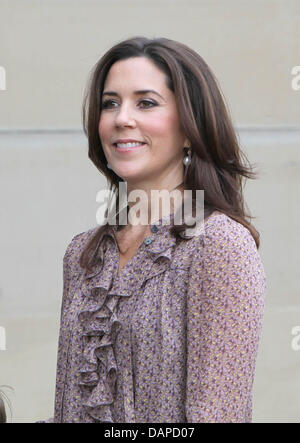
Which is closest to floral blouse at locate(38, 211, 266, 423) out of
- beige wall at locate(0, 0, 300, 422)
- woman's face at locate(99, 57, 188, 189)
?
woman's face at locate(99, 57, 188, 189)

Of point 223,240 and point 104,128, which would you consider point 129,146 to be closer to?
point 104,128

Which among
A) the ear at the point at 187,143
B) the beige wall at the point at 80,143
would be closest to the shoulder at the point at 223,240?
the ear at the point at 187,143

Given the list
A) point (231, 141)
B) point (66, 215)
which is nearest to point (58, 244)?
point (66, 215)

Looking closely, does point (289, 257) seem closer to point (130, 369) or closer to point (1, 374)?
point (1, 374)

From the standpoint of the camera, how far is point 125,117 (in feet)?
6.63

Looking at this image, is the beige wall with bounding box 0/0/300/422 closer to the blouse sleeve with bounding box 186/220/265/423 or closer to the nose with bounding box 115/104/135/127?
the nose with bounding box 115/104/135/127

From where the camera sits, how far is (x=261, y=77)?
4410mm

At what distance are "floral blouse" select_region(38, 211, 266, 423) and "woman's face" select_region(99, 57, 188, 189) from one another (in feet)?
0.45

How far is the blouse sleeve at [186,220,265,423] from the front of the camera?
183cm

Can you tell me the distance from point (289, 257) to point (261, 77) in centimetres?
101

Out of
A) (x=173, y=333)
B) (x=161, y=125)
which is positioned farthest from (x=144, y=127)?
(x=173, y=333)

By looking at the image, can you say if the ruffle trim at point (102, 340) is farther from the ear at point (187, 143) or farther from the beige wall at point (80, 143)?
the beige wall at point (80, 143)

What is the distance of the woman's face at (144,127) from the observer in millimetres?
2029
